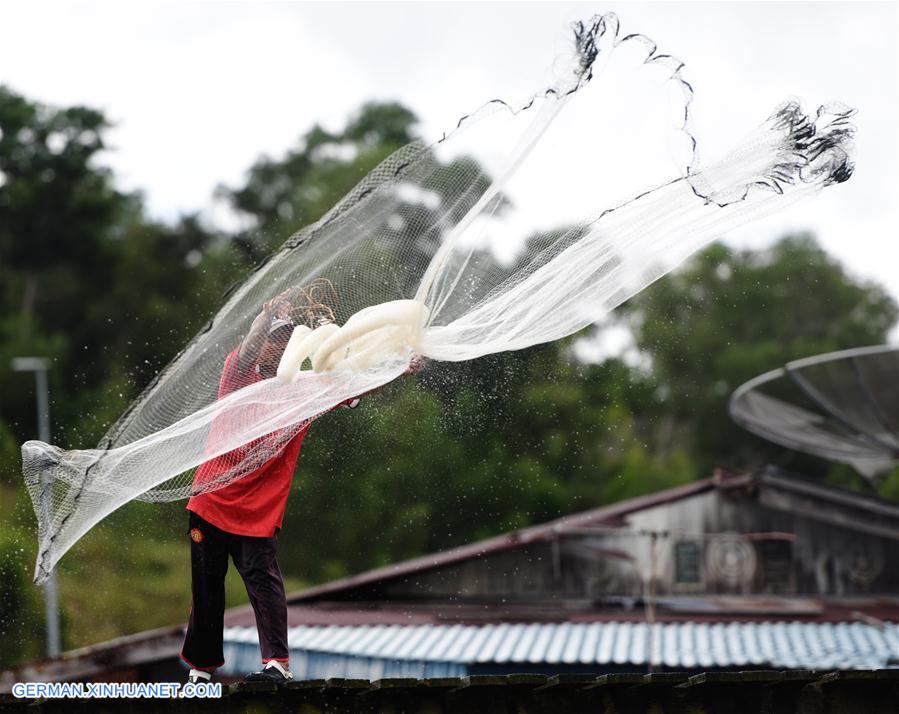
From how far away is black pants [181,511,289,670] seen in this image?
23.4 feet

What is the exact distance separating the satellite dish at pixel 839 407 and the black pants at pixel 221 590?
989 centimetres

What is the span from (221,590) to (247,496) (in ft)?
1.94

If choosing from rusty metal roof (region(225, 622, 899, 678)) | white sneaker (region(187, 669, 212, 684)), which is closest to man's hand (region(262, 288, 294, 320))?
white sneaker (region(187, 669, 212, 684))

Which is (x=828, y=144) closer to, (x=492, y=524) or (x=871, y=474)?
(x=871, y=474)

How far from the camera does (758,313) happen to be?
2007 inches

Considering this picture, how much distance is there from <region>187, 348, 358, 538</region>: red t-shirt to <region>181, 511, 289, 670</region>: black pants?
6cm

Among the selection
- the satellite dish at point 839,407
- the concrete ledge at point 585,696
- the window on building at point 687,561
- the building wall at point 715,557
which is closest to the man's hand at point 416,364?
the concrete ledge at point 585,696

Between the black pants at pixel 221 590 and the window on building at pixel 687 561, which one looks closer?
the black pants at pixel 221 590

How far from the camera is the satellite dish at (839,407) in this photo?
52.2 feet

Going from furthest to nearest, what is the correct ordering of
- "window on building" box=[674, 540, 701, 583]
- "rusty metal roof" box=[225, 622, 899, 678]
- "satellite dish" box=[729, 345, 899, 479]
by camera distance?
"window on building" box=[674, 540, 701, 583] → "satellite dish" box=[729, 345, 899, 479] → "rusty metal roof" box=[225, 622, 899, 678]

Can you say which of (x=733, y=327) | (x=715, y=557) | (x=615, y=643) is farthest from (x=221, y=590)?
(x=733, y=327)

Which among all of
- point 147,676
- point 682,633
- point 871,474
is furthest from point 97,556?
point 871,474

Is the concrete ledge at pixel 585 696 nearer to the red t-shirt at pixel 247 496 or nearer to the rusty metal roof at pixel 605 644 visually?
the red t-shirt at pixel 247 496

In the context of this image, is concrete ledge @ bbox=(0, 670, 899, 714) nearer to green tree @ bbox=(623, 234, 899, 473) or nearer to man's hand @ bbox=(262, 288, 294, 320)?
man's hand @ bbox=(262, 288, 294, 320)
